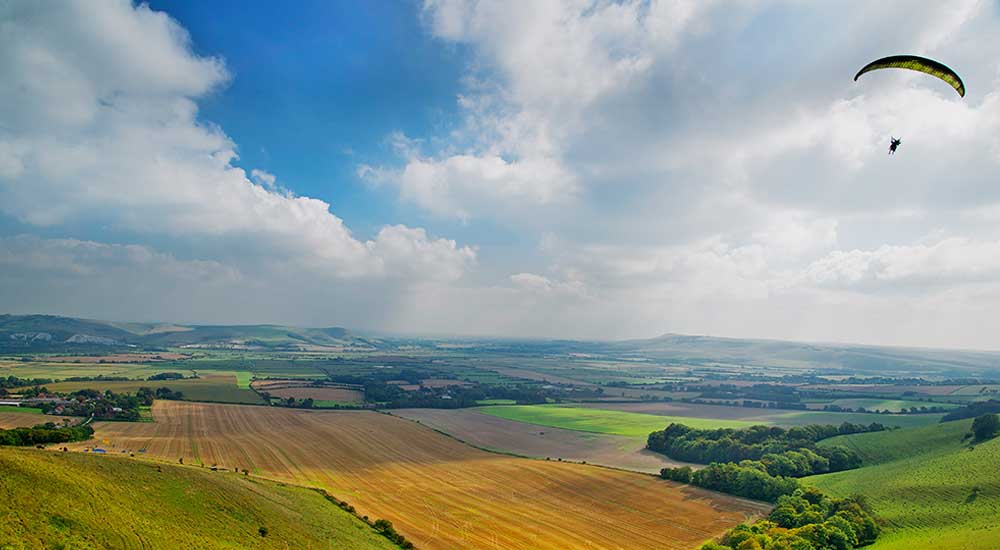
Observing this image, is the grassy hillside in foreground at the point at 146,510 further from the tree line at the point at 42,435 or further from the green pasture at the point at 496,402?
the green pasture at the point at 496,402

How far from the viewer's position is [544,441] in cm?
10262

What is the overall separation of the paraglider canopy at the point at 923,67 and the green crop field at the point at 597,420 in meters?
99.8

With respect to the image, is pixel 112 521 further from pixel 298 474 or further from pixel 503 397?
pixel 503 397

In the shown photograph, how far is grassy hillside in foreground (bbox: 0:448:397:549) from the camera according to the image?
98.9 feet

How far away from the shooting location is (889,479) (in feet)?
210

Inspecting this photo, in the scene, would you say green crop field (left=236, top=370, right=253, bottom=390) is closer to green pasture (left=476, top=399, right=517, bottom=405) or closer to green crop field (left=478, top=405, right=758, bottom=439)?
green pasture (left=476, top=399, right=517, bottom=405)

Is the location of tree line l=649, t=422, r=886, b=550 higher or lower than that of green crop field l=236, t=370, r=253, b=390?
higher

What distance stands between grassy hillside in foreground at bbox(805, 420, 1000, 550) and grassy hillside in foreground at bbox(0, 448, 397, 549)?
50.5 metres

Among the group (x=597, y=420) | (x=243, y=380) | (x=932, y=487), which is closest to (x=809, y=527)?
(x=932, y=487)

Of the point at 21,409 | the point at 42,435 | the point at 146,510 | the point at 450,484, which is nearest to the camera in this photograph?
the point at 146,510

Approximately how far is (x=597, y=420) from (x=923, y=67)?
388 ft

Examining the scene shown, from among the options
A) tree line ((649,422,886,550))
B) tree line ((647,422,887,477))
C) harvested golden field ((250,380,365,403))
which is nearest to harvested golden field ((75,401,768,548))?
tree line ((649,422,886,550))

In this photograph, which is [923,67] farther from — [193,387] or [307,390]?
[193,387]

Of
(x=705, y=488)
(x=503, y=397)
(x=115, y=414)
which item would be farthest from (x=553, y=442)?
(x=115, y=414)
